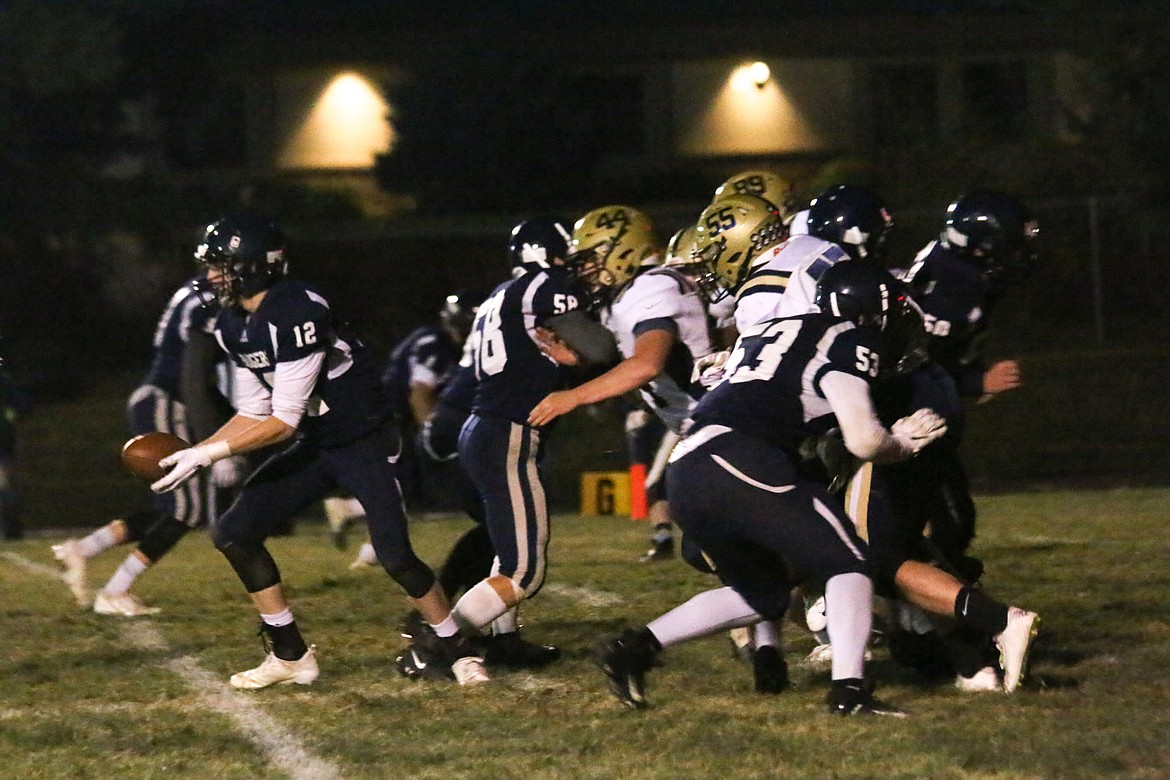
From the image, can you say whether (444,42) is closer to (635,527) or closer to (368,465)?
(635,527)

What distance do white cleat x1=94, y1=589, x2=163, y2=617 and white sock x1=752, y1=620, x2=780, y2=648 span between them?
3288 millimetres

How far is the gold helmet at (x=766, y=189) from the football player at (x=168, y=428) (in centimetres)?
236

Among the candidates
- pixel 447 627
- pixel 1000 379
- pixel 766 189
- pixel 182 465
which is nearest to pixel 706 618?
pixel 447 627

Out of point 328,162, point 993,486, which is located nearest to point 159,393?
point 993,486

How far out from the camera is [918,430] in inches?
208

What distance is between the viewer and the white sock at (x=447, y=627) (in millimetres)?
6233

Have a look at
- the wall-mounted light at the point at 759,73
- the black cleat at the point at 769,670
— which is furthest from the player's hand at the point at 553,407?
the wall-mounted light at the point at 759,73

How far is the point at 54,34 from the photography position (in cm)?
2283

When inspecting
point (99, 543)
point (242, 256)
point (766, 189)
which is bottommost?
point (99, 543)

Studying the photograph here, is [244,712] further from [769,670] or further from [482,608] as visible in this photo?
[769,670]

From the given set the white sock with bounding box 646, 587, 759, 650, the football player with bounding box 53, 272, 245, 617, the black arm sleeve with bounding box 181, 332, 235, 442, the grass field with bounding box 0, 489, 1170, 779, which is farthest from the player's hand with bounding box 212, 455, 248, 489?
the white sock with bounding box 646, 587, 759, 650

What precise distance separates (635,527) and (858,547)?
6071 millimetres

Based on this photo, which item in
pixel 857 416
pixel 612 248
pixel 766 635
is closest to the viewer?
pixel 857 416

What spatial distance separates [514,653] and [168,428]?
274 cm
